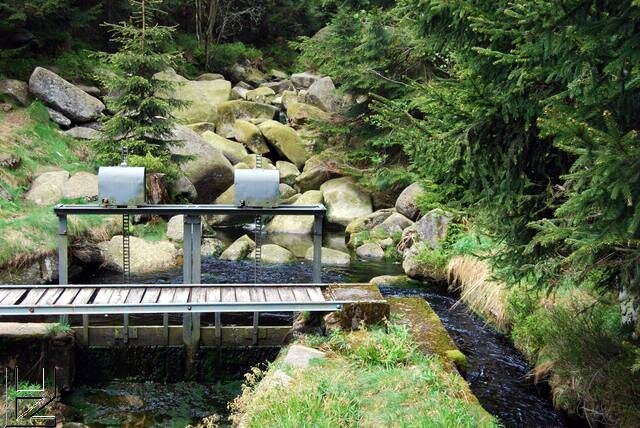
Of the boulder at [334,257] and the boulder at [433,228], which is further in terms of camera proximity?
the boulder at [334,257]

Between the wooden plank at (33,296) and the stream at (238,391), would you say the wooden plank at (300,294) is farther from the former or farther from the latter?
the wooden plank at (33,296)

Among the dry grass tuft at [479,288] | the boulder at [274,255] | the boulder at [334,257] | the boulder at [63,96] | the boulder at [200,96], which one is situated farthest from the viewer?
the boulder at [200,96]

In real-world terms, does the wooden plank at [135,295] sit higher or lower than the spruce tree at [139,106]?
lower

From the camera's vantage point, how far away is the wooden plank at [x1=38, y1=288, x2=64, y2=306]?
19.6 ft

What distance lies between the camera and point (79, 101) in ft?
55.8

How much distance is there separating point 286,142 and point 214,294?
525 inches

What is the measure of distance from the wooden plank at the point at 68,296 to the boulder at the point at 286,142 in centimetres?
1323

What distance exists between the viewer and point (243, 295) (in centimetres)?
653

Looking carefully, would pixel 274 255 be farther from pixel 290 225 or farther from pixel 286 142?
pixel 286 142

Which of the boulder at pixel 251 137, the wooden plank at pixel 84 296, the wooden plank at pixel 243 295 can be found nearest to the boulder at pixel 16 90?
the boulder at pixel 251 137

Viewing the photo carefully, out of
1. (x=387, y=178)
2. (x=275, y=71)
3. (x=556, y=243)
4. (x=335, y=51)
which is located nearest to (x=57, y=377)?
(x=556, y=243)

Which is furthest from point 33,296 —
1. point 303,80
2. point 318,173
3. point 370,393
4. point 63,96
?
point 303,80

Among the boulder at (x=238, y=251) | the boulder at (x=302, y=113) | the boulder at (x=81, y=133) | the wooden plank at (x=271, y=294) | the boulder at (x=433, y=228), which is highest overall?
the boulder at (x=302, y=113)

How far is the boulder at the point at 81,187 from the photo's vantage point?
13.0 metres
